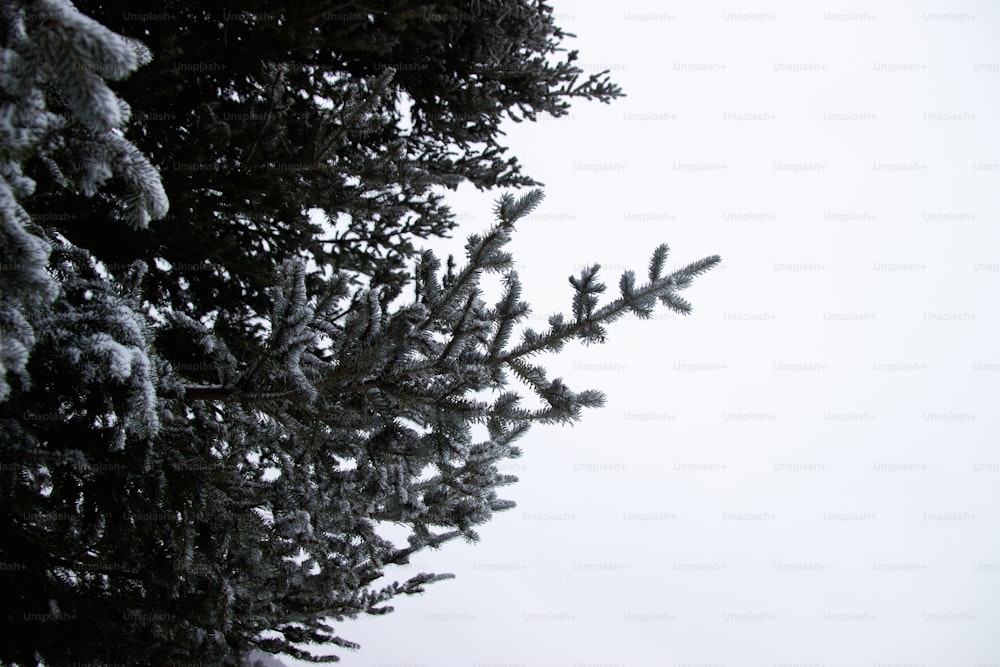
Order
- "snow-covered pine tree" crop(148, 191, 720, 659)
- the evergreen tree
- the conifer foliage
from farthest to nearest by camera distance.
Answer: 1. the evergreen tree
2. "snow-covered pine tree" crop(148, 191, 720, 659)
3. the conifer foliage

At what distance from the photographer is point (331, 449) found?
3.07m

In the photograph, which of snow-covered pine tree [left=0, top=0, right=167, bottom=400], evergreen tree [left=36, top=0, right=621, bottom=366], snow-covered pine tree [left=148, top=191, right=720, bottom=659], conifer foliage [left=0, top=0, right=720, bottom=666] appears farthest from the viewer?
evergreen tree [left=36, top=0, right=621, bottom=366]

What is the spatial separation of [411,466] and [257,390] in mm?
849

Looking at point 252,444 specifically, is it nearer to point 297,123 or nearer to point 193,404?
point 193,404

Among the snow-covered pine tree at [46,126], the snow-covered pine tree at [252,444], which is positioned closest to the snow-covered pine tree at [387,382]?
the snow-covered pine tree at [252,444]

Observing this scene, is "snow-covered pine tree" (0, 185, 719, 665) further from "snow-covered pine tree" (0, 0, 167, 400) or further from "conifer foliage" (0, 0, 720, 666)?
"snow-covered pine tree" (0, 0, 167, 400)

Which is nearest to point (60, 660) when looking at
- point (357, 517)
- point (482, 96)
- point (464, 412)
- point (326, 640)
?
point (326, 640)

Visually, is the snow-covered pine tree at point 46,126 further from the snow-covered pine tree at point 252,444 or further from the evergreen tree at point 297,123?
the evergreen tree at point 297,123

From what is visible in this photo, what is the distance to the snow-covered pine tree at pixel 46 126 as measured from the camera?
1400 mm

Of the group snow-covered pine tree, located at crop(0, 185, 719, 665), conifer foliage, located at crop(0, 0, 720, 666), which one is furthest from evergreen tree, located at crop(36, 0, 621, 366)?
snow-covered pine tree, located at crop(0, 185, 719, 665)

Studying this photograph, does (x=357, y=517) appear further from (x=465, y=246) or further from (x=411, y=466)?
(x=465, y=246)

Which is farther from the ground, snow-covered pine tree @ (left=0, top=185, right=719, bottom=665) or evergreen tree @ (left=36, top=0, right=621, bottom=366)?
evergreen tree @ (left=36, top=0, right=621, bottom=366)

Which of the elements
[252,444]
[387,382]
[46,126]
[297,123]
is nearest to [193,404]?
[252,444]

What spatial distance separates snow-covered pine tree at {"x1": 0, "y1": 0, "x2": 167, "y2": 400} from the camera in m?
1.40
